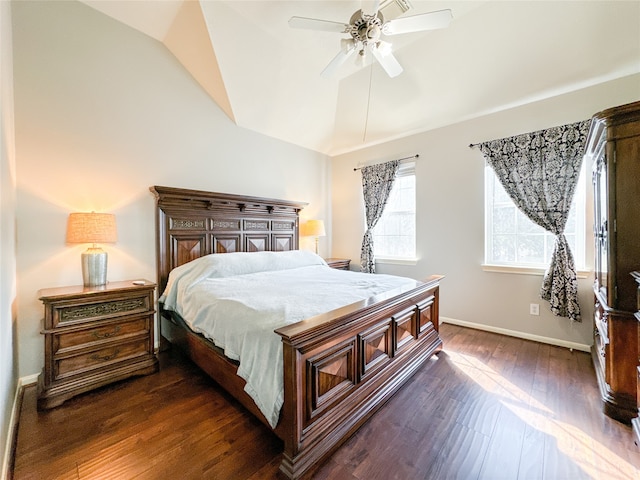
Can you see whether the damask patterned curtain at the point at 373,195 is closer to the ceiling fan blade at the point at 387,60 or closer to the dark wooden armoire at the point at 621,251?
the ceiling fan blade at the point at 387,60

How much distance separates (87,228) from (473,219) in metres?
4.05

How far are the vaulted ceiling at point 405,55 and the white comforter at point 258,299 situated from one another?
206cm

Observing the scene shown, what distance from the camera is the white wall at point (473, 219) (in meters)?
2.71

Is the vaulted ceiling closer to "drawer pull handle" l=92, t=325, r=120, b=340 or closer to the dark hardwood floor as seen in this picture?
"drawer pull handle" l=92, t=325, r=120, b=340

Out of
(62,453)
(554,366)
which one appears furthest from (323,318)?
(554,366)

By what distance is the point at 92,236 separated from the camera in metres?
2.16

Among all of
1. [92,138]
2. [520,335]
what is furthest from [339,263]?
[92,138]

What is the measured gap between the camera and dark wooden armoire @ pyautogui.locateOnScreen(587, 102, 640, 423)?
167cm

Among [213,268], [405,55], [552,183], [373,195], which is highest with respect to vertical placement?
[405,55]

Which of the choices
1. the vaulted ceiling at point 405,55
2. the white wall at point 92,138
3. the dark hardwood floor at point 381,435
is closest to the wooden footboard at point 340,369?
the dark hardwood floor at point 381,435

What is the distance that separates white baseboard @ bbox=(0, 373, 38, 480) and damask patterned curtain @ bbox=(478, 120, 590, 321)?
167 inches

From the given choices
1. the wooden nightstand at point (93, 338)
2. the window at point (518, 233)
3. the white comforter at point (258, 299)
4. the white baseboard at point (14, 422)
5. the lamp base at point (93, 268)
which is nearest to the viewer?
the white baseboard at point (14, 422)

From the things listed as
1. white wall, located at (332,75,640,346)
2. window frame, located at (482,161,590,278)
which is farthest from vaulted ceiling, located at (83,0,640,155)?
window frame, located at (482,161,590,278)

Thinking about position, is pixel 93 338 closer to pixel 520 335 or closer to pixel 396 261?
pixel 396 261
